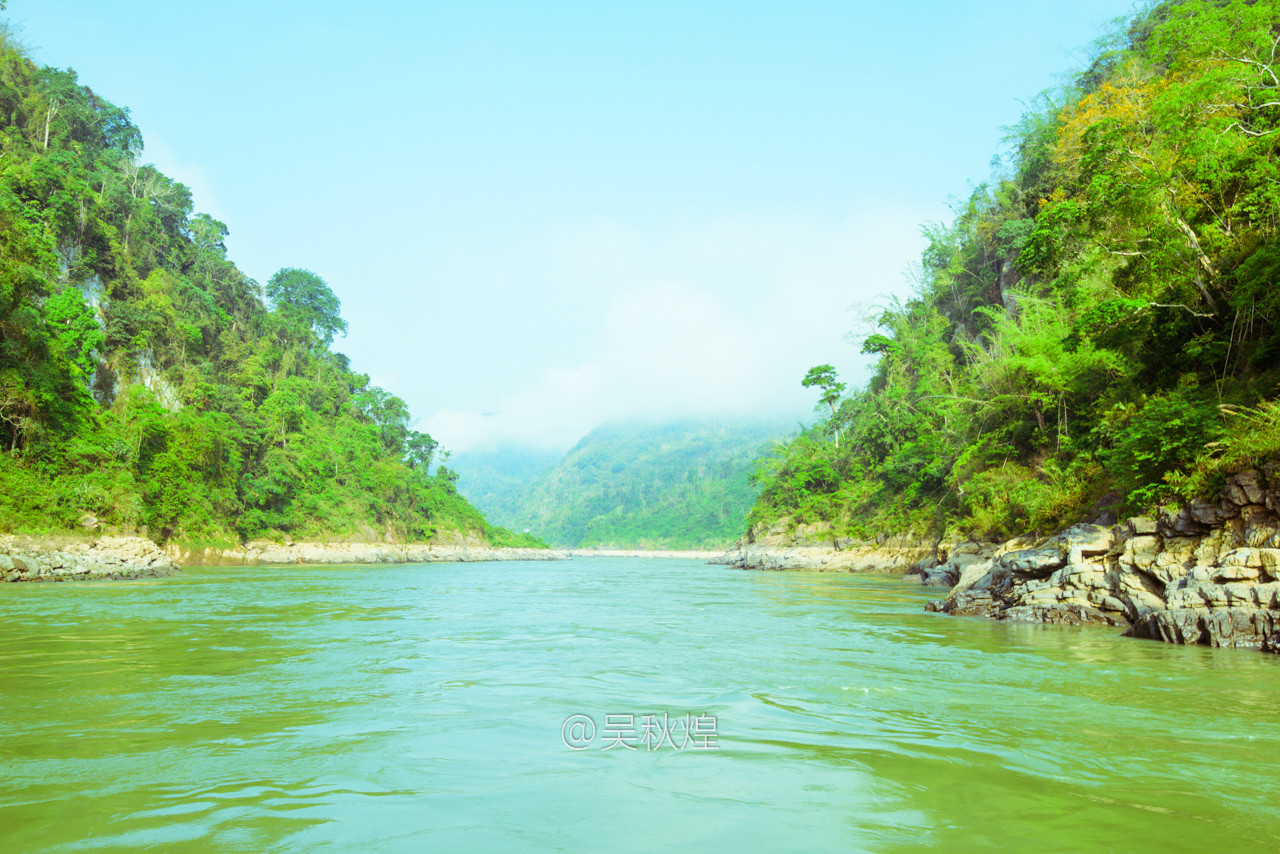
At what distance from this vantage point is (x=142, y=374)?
117ft

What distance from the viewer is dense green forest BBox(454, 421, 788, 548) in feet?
367

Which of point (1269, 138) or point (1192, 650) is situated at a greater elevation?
point (1269, 138)

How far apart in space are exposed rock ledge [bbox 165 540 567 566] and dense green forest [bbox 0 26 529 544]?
1089 mm

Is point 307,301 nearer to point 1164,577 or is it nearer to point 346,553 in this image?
point 346,553

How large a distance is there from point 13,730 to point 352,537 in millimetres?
50195

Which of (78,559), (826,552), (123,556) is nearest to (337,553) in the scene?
(123,556)

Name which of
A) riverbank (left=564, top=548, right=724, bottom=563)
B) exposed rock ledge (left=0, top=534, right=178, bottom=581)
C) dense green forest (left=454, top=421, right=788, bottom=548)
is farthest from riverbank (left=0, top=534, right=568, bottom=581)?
riverbank (left=564, top=548, right=724, bottom=563)

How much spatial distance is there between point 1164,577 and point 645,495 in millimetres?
123882

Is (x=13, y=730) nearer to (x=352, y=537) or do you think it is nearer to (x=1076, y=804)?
(x=1076, y=804)

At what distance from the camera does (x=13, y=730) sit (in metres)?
4.48

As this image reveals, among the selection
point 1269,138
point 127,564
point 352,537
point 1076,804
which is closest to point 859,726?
point 1076,804

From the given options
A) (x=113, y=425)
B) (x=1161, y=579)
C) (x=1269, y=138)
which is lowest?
(x=1161, y=579)

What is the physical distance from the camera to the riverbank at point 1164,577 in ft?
25.8

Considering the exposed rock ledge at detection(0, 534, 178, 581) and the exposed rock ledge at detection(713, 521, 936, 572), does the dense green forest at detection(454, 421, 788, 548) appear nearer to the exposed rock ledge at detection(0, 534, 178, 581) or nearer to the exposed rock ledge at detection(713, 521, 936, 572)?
the exposed rock ledge at detection(713, 521, 936, 572)
